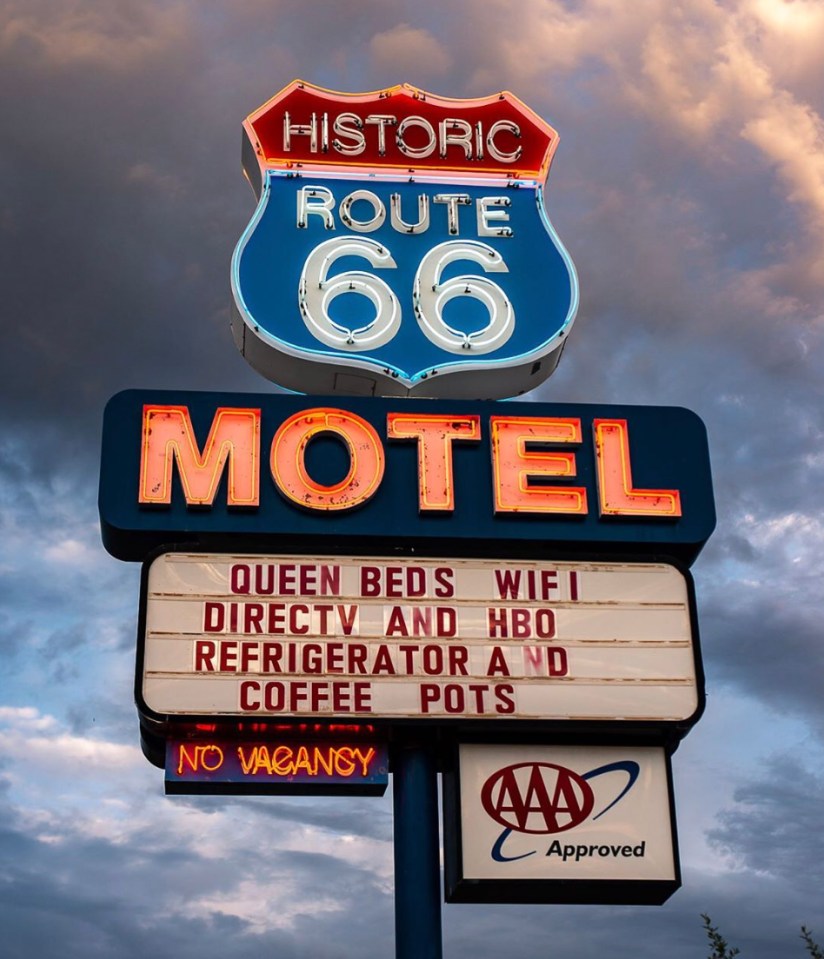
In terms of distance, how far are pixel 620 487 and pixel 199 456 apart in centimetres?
492

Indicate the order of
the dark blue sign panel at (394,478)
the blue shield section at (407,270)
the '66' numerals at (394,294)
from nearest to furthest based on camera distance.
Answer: the dark blue sign panel at (394,478)
the blue shield section at (407,270)
the '66' numerals at (394,294)

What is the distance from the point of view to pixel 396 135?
70.7 ft

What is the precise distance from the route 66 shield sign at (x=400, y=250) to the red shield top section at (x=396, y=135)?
0.02 metres

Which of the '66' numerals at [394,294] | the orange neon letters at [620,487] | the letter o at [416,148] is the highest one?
the letter o at [416,148]

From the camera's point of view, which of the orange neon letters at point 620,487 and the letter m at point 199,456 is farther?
the orange neon letters at point 620,487

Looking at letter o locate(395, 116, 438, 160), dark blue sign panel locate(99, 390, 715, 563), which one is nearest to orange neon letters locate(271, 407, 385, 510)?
dark blue sign panel locate(99, 390, 715, 563)

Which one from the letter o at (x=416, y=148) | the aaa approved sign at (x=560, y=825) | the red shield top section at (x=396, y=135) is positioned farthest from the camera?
the letter o at (x=416, y=148)

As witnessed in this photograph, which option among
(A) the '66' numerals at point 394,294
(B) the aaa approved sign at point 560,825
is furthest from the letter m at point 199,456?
(B) the aaa approved sign at point 560,825

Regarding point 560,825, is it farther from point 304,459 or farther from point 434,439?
point 304,459

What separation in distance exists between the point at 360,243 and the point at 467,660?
6.16m

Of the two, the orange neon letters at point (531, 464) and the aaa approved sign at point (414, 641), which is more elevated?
the orange neon letters at point (531, 464)

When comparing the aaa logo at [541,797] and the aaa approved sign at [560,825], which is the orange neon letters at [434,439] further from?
the aaa logo at [541,797]

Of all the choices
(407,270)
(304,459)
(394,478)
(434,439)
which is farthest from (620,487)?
(407,270)

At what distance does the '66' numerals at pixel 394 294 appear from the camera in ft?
64.9
